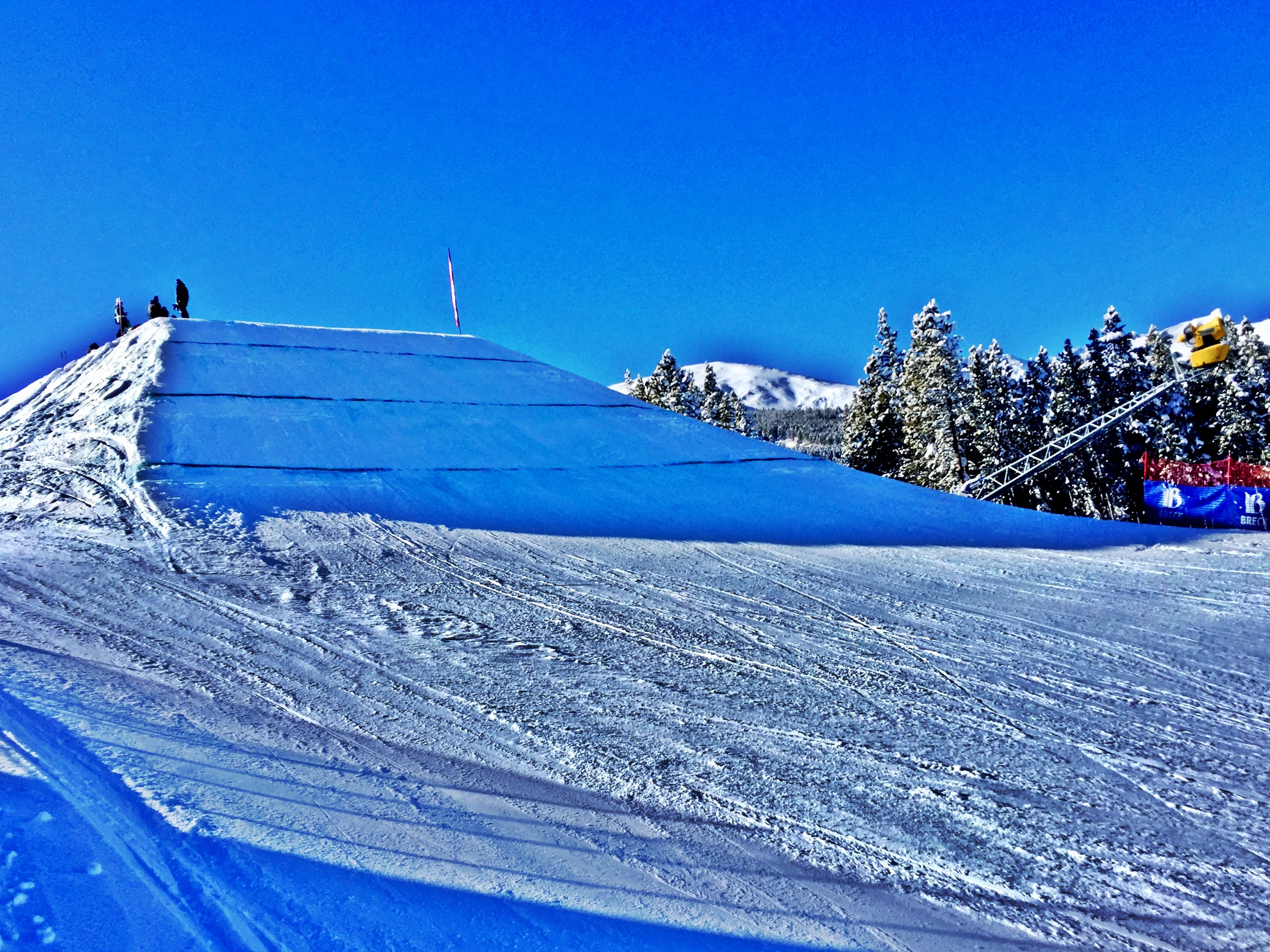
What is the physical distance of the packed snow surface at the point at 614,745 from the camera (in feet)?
7.01

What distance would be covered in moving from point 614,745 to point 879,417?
122 feet

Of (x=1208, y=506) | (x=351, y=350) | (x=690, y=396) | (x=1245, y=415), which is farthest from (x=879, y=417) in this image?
(x=351, y=350)

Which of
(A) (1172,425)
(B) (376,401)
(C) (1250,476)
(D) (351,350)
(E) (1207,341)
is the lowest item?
(C) (1250,476)

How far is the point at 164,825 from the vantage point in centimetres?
237

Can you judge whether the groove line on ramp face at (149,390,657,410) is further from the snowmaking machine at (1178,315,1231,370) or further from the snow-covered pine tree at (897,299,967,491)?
the snow-covered pine tree at (897,299,967,491)

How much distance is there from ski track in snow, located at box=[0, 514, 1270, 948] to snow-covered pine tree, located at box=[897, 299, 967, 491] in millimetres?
26986

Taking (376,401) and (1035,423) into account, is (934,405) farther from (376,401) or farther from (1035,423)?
(376,401)

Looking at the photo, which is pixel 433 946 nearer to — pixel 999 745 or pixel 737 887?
pixel 737 887

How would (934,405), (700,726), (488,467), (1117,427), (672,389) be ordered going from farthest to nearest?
(672,389), (934,405), (1117,427), (488,467), (700,726)

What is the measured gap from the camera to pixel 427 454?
11.2 metres

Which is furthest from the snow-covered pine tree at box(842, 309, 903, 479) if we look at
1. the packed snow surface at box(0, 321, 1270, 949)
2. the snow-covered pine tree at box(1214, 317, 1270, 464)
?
the packed snow surface at box(0, 321, 1270, 949)

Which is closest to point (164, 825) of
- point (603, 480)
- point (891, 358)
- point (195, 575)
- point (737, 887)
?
point (737, 887)

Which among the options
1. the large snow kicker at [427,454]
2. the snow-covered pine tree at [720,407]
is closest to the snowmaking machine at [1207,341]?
the large snow kicker at [427,454]

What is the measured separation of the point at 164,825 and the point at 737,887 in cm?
192
